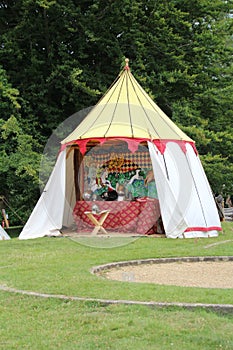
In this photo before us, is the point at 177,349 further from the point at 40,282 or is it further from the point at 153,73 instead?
the point at 153,73

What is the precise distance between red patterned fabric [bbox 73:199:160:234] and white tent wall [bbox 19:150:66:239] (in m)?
0.89

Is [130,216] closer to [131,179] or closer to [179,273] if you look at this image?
[131,179]

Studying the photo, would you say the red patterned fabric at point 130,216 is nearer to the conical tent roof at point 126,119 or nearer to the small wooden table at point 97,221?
the small wooden table at point 97,221

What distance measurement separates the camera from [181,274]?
787cm

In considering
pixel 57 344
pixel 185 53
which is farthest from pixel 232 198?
pixel 57 344

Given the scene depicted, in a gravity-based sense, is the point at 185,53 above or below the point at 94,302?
above

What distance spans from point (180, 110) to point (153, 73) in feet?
5.03

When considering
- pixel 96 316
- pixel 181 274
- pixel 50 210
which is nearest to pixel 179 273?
pixel 181 274

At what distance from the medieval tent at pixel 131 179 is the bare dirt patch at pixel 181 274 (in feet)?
11.8

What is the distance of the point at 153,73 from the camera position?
18.1m

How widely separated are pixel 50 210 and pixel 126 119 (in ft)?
8.55

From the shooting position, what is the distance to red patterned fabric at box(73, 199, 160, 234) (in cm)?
1309

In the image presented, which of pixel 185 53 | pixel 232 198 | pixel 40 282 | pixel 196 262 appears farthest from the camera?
pixel 232 198

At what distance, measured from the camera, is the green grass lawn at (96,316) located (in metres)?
4.45
